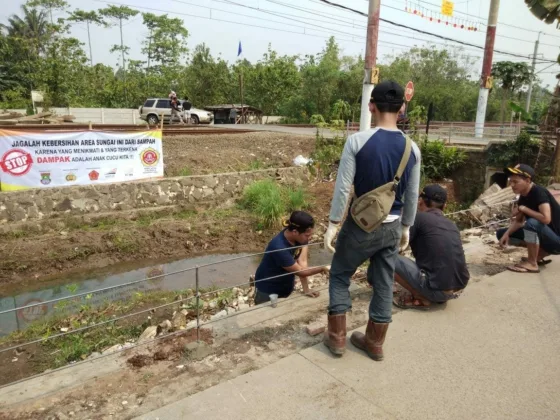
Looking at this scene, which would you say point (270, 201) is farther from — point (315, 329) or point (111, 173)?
point (315, 329)

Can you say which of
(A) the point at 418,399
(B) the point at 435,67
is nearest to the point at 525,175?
(A) the point at 418,399

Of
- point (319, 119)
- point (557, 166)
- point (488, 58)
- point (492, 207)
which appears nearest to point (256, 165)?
point (492, 207)

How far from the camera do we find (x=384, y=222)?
2912 millimetres

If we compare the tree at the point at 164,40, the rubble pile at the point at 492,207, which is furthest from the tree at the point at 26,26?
the rubble pile at the point at 492,207

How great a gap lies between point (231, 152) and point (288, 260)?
10.4m

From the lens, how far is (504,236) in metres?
5.35

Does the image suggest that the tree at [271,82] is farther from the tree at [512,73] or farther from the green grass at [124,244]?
the green grass at [124,244]

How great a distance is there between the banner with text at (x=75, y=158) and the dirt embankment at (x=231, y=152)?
1272mm

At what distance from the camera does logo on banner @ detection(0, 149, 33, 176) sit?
8.61m

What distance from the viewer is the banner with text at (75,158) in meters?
8.75

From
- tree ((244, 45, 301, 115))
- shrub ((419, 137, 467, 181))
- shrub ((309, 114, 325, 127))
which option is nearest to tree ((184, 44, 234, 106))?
tree ((244, 45, 301, 115))

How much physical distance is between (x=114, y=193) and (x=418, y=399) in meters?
9.15

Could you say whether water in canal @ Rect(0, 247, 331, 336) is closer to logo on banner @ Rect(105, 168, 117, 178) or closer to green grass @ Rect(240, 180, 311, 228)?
green grass @ Rect(240, 180, 311, 228)

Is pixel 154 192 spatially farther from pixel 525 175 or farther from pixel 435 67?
pixel 435 67
